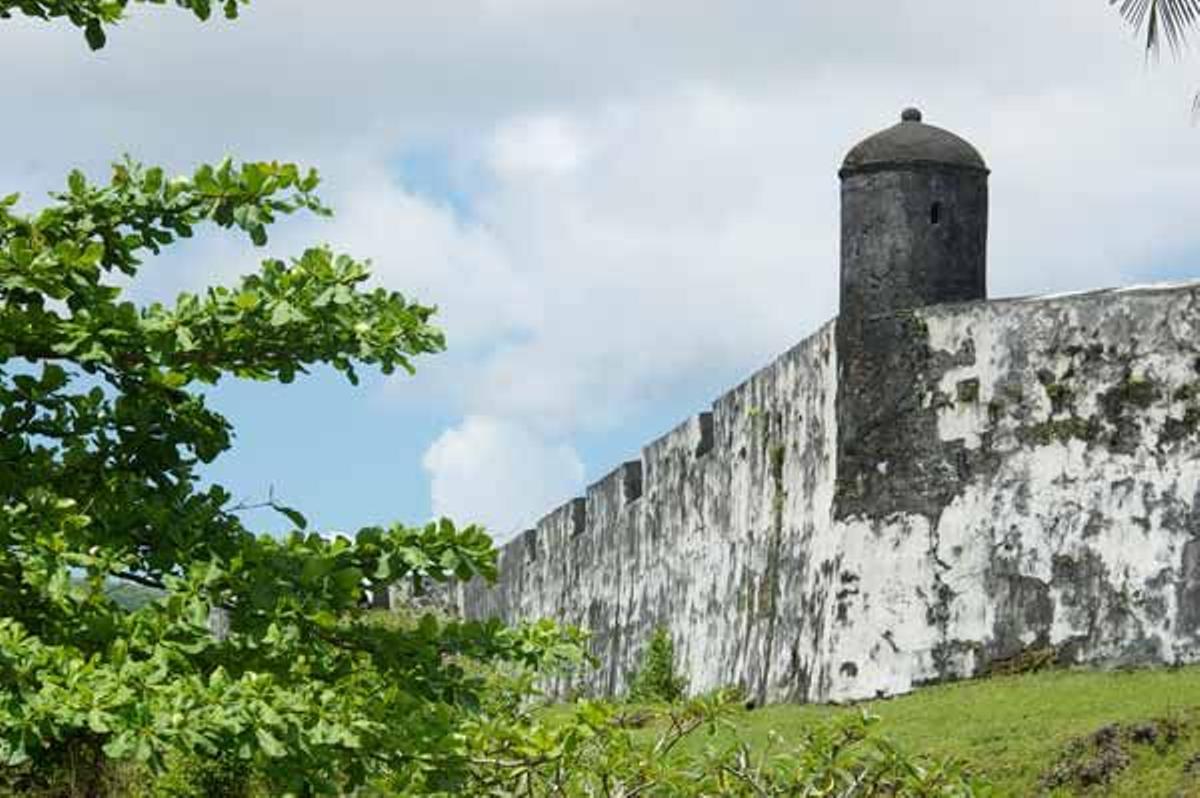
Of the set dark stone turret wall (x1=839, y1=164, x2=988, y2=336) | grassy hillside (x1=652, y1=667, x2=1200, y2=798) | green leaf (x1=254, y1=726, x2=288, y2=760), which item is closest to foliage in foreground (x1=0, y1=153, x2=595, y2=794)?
green leaf (x1=254, y1=726, x2=288, y2=760)

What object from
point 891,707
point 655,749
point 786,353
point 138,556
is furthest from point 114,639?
point 786,353

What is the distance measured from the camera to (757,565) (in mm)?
23500

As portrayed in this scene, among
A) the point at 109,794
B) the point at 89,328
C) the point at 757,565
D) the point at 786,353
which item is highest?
the point at 786,353

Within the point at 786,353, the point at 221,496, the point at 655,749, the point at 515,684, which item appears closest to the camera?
the point at 221,496

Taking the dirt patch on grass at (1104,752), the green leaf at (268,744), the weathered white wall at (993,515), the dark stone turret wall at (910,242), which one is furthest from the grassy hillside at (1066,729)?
the green leaf at (268,744)

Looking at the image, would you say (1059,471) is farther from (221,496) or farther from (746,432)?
(221,496)

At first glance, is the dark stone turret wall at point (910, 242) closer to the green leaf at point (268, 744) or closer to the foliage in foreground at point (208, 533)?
the foliage in foreground at point (208, 533)

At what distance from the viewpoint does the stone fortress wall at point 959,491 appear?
18.6 m

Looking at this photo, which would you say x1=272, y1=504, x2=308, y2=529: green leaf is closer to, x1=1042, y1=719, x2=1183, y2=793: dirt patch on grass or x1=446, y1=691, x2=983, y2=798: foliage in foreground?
x1=446, y1=691, x2=983, y2=798: foliage in foreground

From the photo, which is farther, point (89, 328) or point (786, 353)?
point (786, 353)

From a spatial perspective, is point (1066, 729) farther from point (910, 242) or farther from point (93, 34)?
point (93, 34)

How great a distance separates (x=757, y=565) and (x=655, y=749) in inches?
529

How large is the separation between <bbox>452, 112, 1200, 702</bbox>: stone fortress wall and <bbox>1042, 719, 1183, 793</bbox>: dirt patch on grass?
2.89 meters

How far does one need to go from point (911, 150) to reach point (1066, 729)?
248 inches
